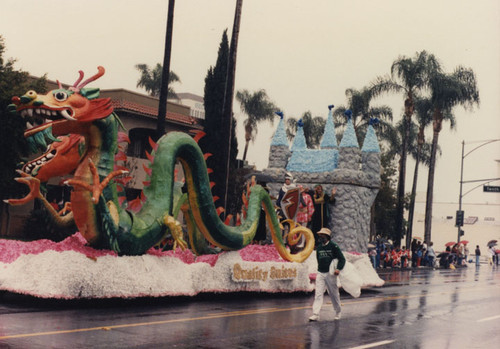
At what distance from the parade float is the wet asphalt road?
415 mm

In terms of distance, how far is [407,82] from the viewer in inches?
1731

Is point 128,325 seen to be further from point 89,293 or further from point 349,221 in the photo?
point 349,221

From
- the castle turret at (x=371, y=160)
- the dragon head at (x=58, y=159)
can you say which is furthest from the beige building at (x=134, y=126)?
the dragon head at (x=58, y=159)

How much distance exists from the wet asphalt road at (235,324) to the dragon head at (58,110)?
2907 millimetres

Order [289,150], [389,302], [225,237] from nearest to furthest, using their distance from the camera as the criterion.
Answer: [225,237]
[389,302]
[289,150]

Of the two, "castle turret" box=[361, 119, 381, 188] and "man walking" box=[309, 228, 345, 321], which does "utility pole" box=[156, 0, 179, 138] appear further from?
"man walking" box=[309, 228, 345, 321]

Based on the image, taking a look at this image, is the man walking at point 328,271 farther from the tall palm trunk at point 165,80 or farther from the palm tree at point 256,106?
the palm tree at point 256,106

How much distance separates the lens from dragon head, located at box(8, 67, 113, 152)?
11664mm

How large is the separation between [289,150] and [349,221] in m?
4.28

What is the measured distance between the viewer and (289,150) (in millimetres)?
29500

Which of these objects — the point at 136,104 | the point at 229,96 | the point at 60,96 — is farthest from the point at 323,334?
the point at 136,104

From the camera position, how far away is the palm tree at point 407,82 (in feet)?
143

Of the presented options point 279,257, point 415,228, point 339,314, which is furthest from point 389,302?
point 415,228

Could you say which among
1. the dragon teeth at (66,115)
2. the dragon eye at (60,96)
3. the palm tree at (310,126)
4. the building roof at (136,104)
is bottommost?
the dragon teeth at (66,115)
